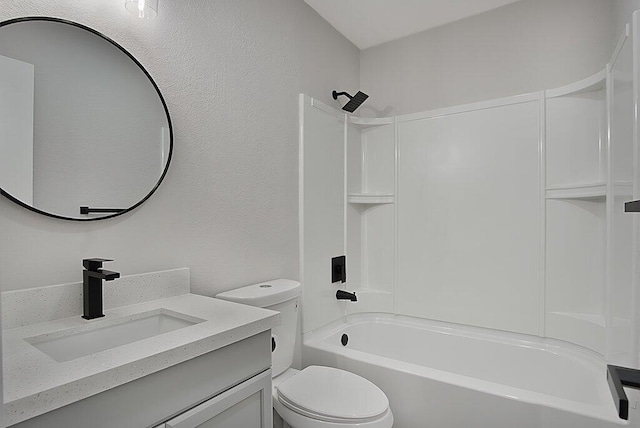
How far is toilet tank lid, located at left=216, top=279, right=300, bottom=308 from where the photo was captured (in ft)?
5.32

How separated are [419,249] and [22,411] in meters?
2.37

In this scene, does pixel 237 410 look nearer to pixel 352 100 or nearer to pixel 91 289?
pixel 91 289

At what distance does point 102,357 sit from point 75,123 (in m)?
0.78

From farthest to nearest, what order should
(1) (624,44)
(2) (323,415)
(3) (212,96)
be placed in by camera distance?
1. (3) (212,96)
2. (1) (624,44)
3. (2) (323,415)

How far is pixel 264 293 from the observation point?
172cm

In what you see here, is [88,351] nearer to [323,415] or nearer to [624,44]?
[323,415]

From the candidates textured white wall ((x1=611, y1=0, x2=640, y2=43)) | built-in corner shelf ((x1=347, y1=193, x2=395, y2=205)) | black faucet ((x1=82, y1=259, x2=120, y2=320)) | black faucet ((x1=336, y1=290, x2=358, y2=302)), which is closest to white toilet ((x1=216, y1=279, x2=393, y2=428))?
black faucet ((x1=82, y1=259, x2=120, y2=320))

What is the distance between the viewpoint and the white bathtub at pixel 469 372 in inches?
61.7

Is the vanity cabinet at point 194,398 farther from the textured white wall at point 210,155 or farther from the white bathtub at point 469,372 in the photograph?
the white bathtub at point 469,372

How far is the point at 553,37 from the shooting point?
224 centimetres

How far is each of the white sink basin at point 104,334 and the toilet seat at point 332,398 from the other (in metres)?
0.64

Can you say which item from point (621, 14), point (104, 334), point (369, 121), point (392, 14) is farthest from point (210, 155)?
point (621, 14)

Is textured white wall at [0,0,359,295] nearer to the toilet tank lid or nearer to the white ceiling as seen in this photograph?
the toilet tank lid

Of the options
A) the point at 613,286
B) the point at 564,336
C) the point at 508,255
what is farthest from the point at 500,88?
the point at 564,336
